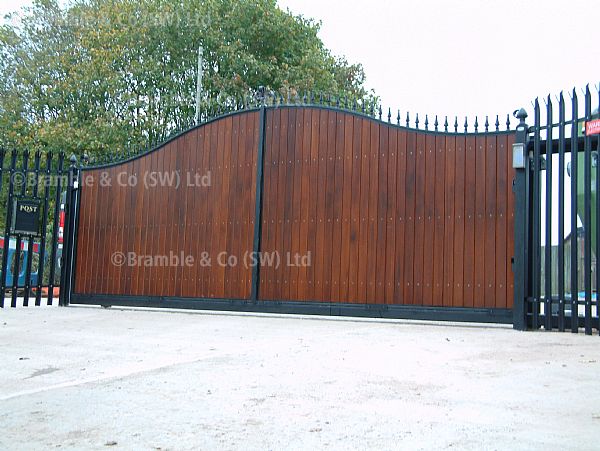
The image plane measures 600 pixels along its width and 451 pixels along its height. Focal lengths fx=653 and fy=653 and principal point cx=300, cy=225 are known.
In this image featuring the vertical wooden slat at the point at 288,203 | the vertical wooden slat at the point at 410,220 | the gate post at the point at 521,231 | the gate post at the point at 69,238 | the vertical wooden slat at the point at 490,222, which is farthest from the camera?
the gate post at the point at 69,238

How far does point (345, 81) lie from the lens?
91.6 ft

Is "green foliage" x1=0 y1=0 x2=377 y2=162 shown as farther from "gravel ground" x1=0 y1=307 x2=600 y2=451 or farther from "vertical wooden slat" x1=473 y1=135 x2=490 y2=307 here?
"gravel ground" x1=0 y1=307 x2=600 y2=451

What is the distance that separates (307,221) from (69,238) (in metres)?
4.67

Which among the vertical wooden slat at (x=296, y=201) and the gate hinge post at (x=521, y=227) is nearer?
the gate hinge post at (x=521, y=227)

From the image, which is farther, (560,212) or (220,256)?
(220,256)

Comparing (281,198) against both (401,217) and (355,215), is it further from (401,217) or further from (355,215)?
(401,217)

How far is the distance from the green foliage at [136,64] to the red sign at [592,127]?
17631 mm

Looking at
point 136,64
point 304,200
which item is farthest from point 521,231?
point 136,64

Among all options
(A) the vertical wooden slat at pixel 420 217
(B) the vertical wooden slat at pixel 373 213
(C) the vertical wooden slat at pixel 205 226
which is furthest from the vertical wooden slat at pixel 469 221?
(C) the vertical wooden slat at pixel 205 226

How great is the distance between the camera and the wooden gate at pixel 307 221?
8.27 meters

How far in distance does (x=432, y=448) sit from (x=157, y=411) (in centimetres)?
172

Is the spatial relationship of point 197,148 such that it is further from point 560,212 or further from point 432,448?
point 432,448

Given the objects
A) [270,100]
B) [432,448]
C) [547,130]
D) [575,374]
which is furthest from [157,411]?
[270,100]

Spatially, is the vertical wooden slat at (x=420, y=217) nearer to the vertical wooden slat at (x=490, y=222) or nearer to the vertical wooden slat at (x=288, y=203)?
the vertical wooden slat at (x=490, y=222)
